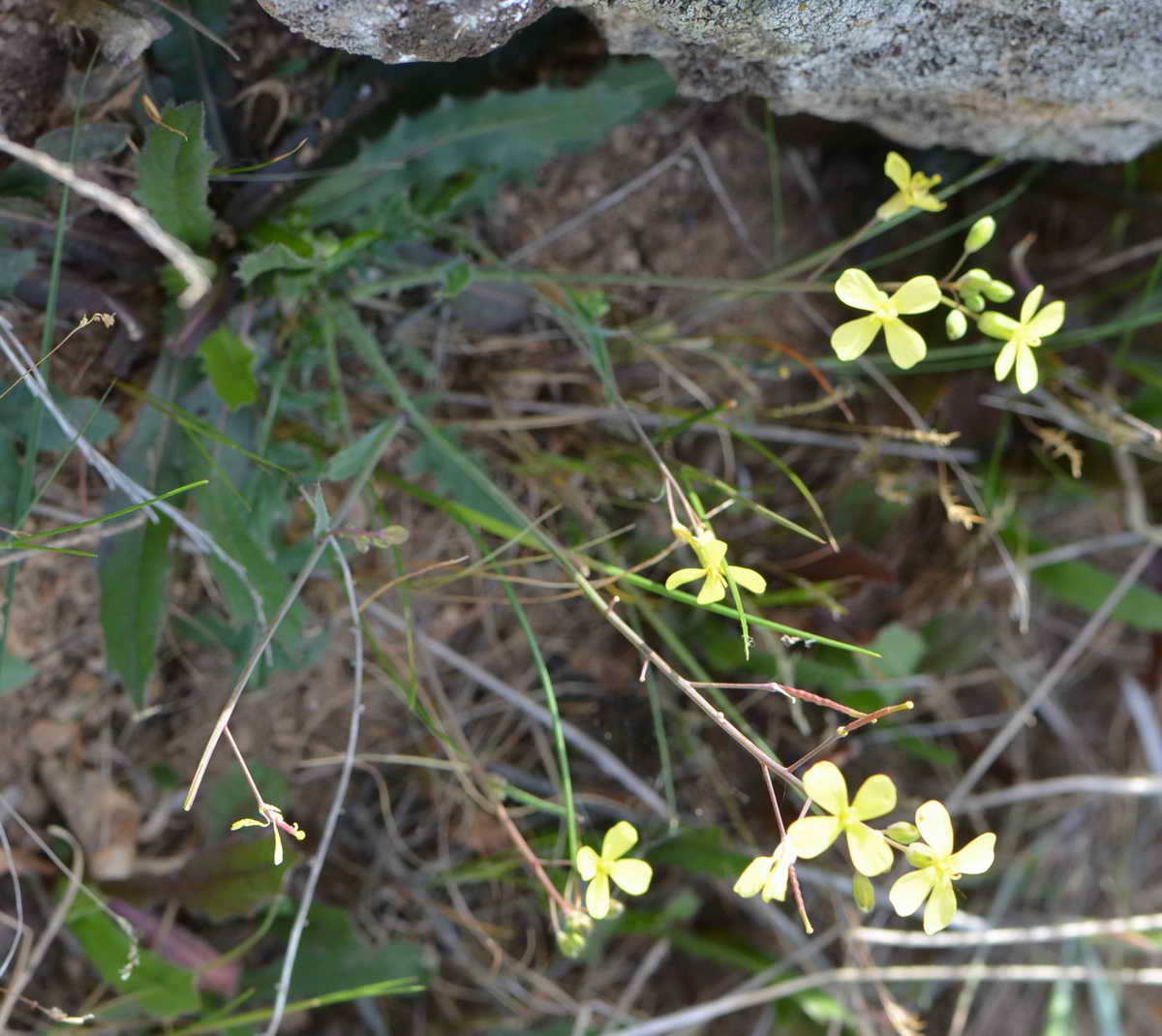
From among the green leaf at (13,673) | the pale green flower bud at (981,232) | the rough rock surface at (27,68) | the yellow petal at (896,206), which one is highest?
the rough rock surface at (27,68)

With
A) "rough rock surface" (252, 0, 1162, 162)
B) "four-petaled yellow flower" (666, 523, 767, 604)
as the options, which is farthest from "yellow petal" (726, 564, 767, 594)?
"rough rock surface" (252, 0, 1162, 162)

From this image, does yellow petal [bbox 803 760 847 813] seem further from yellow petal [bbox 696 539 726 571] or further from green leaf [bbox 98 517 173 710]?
green leaf [bbox 98 517 173 710]

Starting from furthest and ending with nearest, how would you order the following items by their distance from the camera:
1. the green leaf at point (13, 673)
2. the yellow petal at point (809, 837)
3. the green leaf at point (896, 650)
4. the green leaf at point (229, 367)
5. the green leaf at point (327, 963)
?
the green leaf at point (896, 650) < the green leaf at point (327, 963) < the green leaf at point (13, 673) < the green leaf at point (229, 367) < the yellow petal at point (809, 837)

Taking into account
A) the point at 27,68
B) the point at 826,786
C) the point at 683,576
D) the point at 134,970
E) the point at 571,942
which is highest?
the point at 27,68

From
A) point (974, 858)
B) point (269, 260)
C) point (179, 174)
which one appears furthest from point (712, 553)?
point (179, 174)

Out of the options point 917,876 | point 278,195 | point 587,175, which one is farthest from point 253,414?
point 917,876

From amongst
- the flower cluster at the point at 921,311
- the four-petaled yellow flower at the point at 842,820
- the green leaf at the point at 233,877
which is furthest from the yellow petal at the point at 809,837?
the green leaf at the point at 233,877

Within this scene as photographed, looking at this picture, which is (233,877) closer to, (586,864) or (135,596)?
(135,596)

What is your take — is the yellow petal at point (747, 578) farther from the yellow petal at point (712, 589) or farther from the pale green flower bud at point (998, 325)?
the pale green flower bud at point (998, 325)
